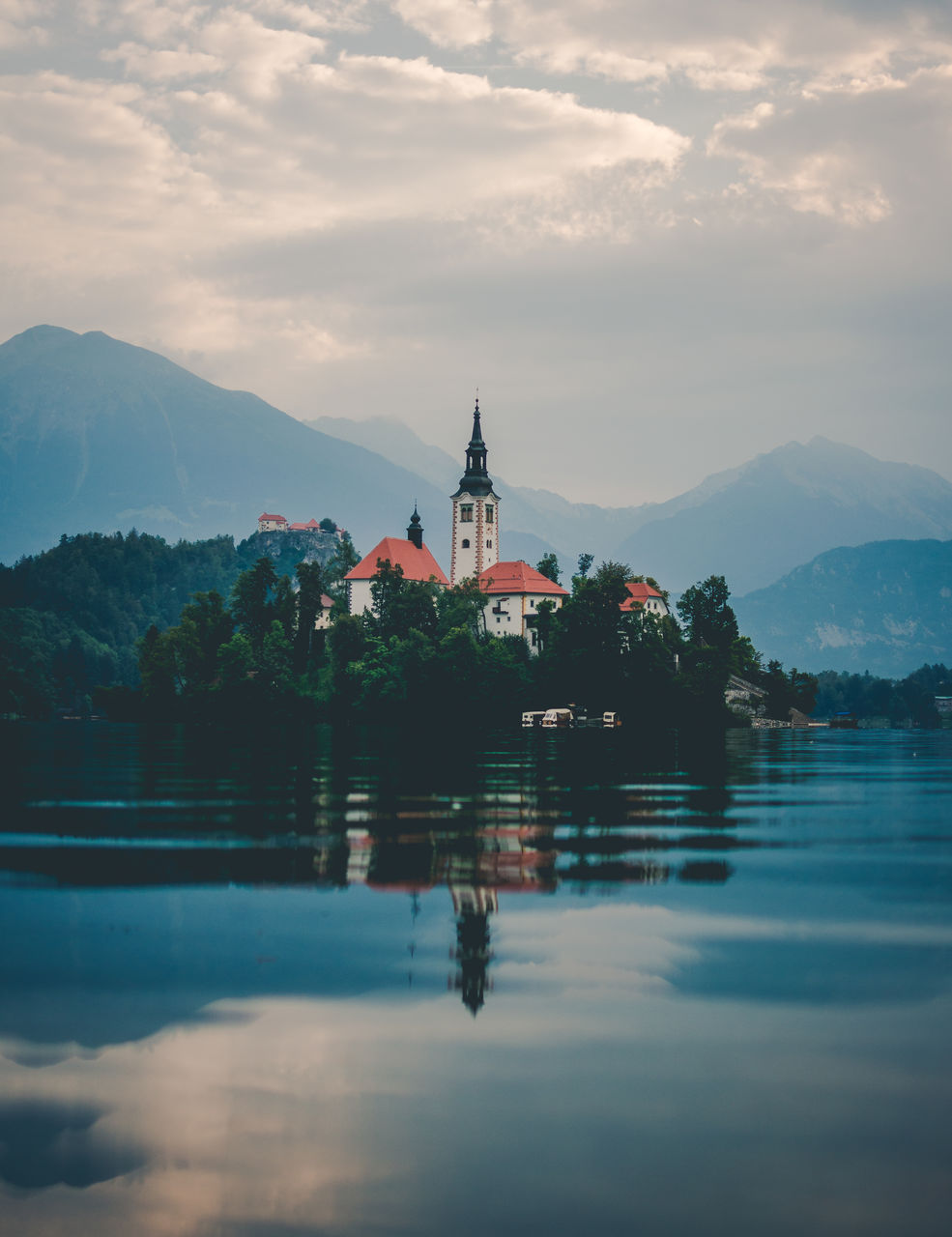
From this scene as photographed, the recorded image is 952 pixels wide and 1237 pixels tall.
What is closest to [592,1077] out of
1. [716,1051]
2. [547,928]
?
[716,1051]

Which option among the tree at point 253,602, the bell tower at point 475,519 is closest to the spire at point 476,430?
the bell tower at point 475,519

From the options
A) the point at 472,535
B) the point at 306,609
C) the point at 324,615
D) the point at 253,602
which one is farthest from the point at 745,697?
the point at 253,602

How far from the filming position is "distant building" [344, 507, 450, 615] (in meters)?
173

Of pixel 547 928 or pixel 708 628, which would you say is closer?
pixel 547 928

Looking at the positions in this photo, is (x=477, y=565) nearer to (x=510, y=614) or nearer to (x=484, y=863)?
(x=510, y=614)

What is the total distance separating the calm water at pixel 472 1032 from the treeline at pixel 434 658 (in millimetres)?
105148

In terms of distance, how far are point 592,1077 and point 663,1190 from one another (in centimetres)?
298

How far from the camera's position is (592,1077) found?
1551 cm

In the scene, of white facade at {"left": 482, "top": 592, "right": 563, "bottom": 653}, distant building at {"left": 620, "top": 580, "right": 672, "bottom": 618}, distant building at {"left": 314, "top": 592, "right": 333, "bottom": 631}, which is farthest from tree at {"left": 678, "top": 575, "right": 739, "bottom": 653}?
distant building at {"left": 314, "top": 592, "right": 333, "bottom": 631}

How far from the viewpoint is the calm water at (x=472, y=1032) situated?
12.5 meters

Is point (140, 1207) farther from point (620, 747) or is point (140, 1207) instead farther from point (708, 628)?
point (708, 628)

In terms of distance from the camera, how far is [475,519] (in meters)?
184

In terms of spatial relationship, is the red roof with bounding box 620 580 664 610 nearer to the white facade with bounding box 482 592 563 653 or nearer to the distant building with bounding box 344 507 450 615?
the white facade with bounding box 482 592 563 653

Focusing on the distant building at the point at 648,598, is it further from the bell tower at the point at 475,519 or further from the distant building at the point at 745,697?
the bell tower at the point at 475,519
